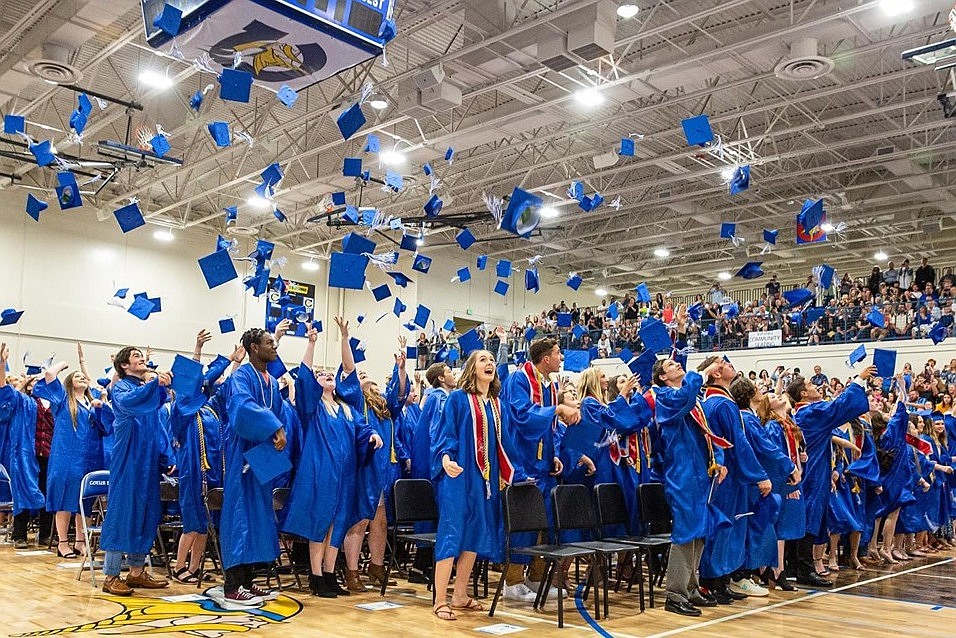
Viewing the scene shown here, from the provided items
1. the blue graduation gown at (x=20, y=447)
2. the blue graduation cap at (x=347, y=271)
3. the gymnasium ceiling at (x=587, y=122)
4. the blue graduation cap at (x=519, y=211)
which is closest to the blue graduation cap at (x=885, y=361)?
the blue graduation cap at (x=519, y=211)

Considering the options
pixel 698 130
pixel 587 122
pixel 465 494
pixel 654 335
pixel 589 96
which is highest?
pixel 587 122

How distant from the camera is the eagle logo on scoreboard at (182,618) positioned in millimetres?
4551

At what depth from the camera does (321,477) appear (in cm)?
585

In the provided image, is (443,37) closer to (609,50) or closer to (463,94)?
(463,94)

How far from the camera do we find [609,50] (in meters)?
11.4

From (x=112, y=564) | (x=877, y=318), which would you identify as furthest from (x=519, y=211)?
(x=877, y=318)

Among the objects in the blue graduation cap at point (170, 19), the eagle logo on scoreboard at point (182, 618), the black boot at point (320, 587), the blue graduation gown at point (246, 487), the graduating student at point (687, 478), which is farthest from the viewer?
the blue graduation cap at point (170, 19)

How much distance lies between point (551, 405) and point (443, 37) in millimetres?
8504

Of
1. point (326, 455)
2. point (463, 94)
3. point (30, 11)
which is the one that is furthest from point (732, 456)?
point (30, 11)

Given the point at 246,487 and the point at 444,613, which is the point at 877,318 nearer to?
the point at 444,613

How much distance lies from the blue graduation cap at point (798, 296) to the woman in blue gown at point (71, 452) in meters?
12.4

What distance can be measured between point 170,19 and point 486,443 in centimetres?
418

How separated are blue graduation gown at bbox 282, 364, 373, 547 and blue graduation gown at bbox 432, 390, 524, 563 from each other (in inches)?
33.2

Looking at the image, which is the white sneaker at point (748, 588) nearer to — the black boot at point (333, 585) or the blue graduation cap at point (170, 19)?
the black boot at point (333, 585)
